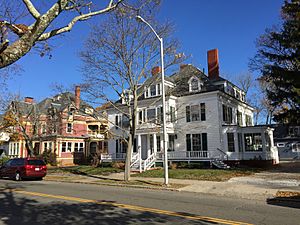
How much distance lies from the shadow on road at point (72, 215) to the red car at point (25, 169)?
424 inches

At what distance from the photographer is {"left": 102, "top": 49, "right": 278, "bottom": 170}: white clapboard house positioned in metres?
26.8

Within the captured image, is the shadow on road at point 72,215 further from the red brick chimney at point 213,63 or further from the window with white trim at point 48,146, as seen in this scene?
the window with white trim at point 48,146

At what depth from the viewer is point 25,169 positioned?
20.5m

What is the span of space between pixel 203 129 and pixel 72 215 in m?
21.5

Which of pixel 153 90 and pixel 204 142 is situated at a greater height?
pixel 153 90

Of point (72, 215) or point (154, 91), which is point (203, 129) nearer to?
point (154, 91)

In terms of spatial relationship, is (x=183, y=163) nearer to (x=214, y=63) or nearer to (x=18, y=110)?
(x=214, y=63)

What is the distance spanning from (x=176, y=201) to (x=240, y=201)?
2646 millimetres

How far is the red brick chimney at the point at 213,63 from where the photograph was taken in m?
31.0

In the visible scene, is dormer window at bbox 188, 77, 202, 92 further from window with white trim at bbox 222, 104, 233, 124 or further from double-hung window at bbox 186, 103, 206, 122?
window with white trim at bbox 222, 104, 233, 124

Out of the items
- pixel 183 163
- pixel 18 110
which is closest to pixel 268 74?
pixel 183 163

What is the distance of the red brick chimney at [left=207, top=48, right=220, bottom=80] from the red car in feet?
68.2

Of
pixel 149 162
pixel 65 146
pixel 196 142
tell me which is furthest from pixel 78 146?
pixel 196 142

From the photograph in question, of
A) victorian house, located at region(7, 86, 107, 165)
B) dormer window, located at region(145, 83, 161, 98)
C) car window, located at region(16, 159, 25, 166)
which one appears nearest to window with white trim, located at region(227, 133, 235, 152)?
dormer window, located at region(145, 83, 161, 98)
